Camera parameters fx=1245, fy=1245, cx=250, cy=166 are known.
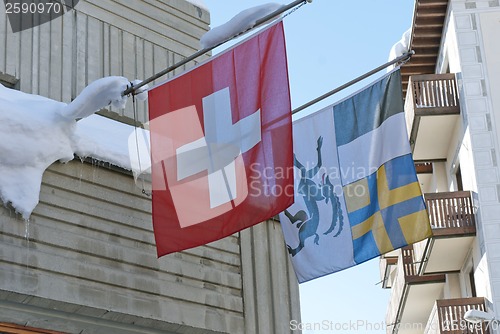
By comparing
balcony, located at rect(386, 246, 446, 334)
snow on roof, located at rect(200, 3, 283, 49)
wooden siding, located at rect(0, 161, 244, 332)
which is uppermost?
balcony, located at rect(386, 246, 446, 334)

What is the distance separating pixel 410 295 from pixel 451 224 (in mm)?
4426

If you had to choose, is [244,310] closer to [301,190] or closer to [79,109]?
[301,190]

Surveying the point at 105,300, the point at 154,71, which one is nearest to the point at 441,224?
the point at 154,71

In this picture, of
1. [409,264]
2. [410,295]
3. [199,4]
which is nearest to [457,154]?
[409,264]

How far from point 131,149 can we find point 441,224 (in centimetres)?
1758

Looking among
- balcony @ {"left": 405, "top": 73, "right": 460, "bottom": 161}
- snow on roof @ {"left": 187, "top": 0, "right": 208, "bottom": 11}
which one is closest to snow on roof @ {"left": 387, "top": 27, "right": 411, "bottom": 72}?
A: balcony @ {"left": 405, "top": 73, "right": 460, "bottom": 161}

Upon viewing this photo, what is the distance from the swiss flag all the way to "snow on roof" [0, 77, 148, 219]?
1.64ft

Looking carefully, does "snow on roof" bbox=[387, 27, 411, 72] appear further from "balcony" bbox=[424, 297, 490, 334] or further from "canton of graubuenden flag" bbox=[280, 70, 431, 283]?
"canton of graubuenden flag" bbox=[280, 70, 431, 283]

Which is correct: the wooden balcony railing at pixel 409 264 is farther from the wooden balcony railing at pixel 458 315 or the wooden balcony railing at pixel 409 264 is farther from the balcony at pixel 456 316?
the wooden balcony railing at pixel 458 315

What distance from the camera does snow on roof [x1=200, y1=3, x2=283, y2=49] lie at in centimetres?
1105

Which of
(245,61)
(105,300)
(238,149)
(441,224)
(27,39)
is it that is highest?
(441,224)

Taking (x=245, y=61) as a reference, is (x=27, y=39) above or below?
above

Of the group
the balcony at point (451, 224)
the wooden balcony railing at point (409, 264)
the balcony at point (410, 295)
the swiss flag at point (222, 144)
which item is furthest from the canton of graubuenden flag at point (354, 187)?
the wooden balcony railing at point (409, 264)

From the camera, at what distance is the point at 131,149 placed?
12.1 meters
